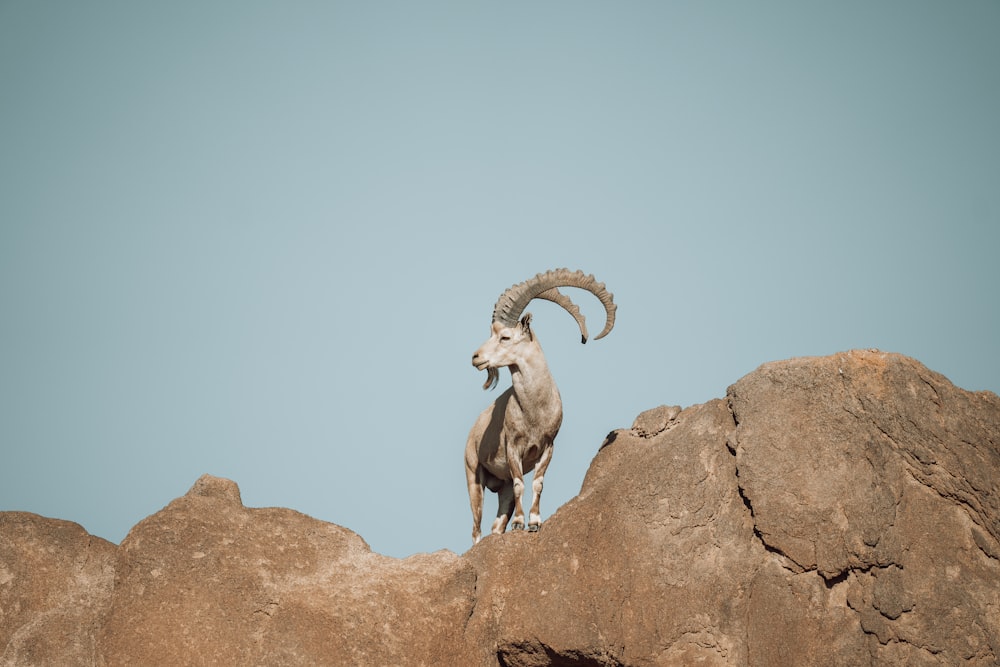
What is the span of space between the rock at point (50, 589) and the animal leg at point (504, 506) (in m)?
5.48

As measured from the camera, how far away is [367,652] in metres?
11.9

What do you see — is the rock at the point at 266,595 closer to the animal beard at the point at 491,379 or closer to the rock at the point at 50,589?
the rock at the point at 50,589

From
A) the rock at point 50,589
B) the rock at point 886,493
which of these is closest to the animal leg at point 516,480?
the rock at point 886,493

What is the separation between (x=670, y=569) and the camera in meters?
11.9

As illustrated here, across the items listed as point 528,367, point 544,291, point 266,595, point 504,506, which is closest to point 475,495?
point 504,506

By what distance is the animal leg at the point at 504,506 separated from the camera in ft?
51.1

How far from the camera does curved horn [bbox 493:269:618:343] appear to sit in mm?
14664

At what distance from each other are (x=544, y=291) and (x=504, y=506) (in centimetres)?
333

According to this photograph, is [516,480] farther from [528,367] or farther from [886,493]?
[886,493]

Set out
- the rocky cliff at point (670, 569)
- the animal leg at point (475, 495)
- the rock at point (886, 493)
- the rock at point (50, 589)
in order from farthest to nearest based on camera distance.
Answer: the animal leg at point (475, 495)
the rock at point (50, 589)
the rocky cliff at point (670, 569)
the rock at point (886, 493)

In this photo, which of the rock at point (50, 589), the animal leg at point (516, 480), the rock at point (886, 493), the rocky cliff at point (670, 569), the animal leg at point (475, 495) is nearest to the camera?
the rock at point (886, 493)

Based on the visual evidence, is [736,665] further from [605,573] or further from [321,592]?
[321,592]

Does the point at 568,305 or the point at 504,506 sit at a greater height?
the point at 568,305

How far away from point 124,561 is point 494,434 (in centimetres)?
546
